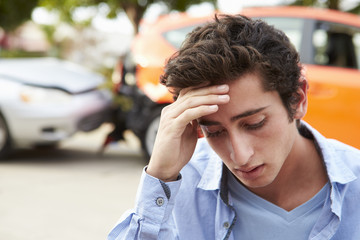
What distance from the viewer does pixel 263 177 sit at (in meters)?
1.59

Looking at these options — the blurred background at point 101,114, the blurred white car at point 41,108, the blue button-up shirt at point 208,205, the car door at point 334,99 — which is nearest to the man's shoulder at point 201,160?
the blue button-up shirt at point 208,205

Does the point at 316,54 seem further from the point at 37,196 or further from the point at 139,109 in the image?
the point at 37,196

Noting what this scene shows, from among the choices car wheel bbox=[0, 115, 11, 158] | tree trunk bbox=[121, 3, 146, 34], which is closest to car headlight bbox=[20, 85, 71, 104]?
car wheel bbox=[0, 115, 11, 158]

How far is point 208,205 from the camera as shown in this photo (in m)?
1.77

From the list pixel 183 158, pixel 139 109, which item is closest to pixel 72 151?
pixel 139 109

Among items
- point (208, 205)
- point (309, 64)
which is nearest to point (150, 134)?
point (309, 64)

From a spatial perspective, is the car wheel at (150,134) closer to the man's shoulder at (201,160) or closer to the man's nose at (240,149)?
the man's shoulder at (201,160)

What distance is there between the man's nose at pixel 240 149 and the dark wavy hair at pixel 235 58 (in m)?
0.20

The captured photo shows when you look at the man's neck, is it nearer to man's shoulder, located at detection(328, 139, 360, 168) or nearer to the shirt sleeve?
man's shoulder, located at detection(328, 139, 360, 168)

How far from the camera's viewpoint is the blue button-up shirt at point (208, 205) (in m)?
1.56

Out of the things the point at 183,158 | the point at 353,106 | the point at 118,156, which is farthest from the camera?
the point at 118,156

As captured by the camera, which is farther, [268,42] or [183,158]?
[183,158]

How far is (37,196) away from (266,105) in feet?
10.1

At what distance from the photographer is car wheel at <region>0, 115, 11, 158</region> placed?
5266 millimetres
